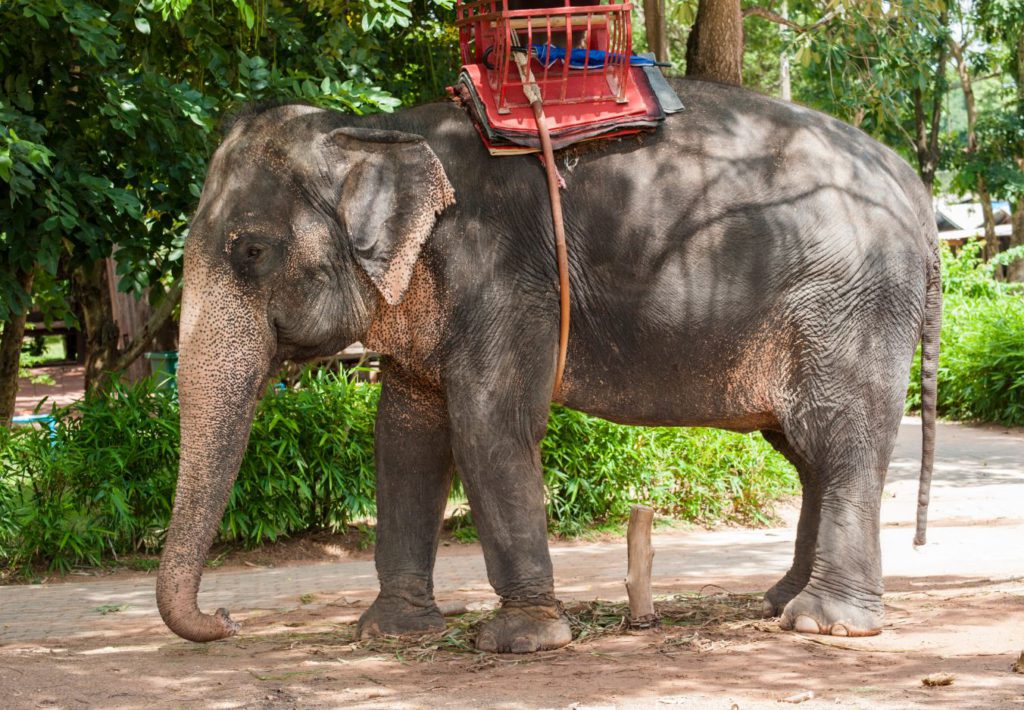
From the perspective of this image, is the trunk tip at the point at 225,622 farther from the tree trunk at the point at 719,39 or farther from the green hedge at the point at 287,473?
the tree trunk at the point at 719,39

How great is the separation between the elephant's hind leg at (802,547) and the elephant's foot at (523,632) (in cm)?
98

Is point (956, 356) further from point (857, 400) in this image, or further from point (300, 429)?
point (857, 400)

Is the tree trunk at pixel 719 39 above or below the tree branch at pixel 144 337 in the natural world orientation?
above

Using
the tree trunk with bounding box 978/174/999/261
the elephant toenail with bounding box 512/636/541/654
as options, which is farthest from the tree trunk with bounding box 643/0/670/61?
the tree trunk with bounding box 978/174/999/261

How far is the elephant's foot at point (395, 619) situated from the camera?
485 centimetres

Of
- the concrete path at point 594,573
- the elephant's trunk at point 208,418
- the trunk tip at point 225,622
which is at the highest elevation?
the elephant's trunk at point 208,418

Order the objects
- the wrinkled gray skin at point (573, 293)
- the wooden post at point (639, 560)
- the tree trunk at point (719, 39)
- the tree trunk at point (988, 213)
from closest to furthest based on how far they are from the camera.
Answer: the wrinkled gray skin at point (573, 293) < the wooden post at point (639, 560) < the tree trunk at point (719, 39) < the tree trunk at point (988, 213)

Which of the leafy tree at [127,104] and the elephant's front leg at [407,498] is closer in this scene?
the elephant's front leg at [407,498]

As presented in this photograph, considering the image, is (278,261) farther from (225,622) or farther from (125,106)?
(125,106)

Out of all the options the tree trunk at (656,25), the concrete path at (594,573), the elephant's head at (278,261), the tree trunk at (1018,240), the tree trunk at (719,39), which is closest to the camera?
the elephant's head at (278,261)

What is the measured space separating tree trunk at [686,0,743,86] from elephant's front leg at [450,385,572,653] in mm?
3864

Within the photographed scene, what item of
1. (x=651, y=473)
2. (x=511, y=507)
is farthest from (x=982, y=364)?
(x=511, y=507)

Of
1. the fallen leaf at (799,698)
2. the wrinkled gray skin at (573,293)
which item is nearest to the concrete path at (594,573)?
the wrinkled gray skin at (573,293)

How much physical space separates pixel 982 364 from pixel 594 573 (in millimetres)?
8232
